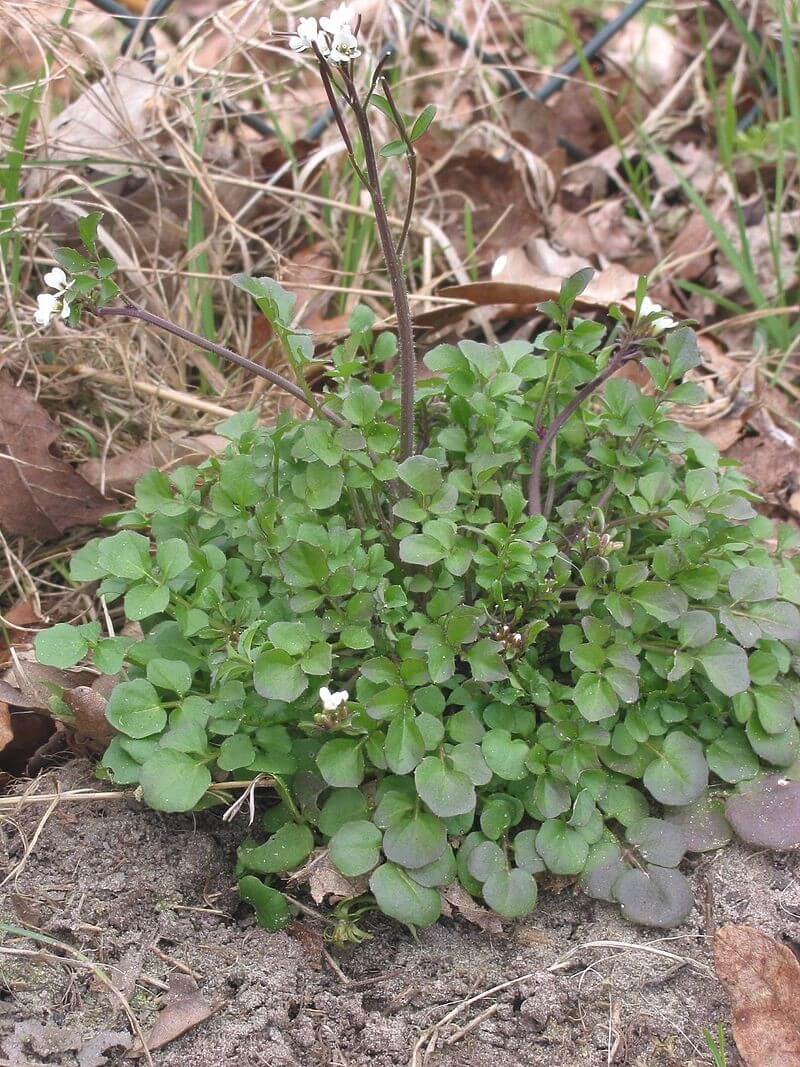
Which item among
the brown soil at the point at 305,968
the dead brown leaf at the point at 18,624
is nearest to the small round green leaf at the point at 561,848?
the brown soil at the point at 305,968

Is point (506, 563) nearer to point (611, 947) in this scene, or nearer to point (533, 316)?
point (611, 947)

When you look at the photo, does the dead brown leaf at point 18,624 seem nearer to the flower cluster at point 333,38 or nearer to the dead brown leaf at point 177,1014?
the dead brown leaf at point 177,1014

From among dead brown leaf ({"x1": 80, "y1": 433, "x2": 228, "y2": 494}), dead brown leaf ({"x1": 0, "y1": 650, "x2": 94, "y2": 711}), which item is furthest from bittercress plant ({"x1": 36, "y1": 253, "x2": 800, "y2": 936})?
dead brown leaf ({"x1": 80, "y1": 433, "x2": 228, "y2": 494})

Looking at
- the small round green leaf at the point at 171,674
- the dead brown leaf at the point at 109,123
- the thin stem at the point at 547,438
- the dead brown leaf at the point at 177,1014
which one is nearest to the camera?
the dead brown leaf at the point at 177,1014

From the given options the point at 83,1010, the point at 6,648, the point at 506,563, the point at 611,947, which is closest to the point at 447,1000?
the point at 611,947

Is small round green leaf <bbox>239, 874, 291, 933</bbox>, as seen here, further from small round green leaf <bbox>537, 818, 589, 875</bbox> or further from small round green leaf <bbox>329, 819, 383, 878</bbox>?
small round green leaf <bbox>537, 818, 589, 875</bbox>

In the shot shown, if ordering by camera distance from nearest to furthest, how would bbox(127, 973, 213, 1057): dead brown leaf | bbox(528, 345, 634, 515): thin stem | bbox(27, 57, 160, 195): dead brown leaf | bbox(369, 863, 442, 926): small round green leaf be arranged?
bbox(127, 973, 213, 1057): dead brown leaf, bbox(369, 863, 442, 926): small round green leaf, bbox(528, 345, 634, 515): thin stem, bbox(27, 57, 160, 195): dead brown leaf
